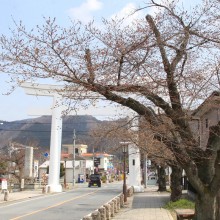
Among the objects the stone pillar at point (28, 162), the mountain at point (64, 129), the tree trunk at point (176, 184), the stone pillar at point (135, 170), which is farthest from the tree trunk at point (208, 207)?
the stone pillar at point (28, 162)

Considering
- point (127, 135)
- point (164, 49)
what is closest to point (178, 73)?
point (164, 49)

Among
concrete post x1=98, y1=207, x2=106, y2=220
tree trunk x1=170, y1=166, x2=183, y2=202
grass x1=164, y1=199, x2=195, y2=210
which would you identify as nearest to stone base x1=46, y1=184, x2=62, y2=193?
tree trunk x1=170, y1=166, x2=183, y2=202

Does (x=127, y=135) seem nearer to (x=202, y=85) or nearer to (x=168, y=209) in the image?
(x=202, y=85)

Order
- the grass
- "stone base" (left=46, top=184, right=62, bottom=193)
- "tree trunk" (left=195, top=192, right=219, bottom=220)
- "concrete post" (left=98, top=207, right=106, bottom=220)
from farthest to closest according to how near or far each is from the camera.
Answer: "stone base" (left=46, top=184, right=62, bottom=193) → the grass → "concrete post" (left=98, top=207, right=106, bottom=220) → "tree trunk" (left=195, top=192, right=219, bottom=220)

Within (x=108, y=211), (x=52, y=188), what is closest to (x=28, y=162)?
(x=52, y=188)

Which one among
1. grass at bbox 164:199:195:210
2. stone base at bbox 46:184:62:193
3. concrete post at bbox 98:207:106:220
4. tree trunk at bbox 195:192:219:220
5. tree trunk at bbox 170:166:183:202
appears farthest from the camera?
stone base at bbox 46:184:62:193

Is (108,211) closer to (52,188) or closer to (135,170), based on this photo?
(135,170)

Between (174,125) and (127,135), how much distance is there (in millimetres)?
3932

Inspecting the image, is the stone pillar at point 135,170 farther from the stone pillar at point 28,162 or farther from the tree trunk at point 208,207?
the tree trunk at point 208,207

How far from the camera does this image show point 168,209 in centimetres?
2239

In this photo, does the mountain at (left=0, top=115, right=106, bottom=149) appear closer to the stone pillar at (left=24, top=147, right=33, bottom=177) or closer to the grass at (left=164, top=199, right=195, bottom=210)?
the stone pillar at (left=24, top=147, right=33, bottom=177)

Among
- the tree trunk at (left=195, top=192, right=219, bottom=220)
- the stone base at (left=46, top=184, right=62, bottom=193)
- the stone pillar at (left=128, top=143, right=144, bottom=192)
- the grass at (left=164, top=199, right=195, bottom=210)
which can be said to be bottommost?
the grass at (left=164, top=199, right=195, bottom=210)

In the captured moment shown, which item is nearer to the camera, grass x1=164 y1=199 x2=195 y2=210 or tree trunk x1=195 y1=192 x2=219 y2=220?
tree trunk x1=195 y1=192 x2=219 y2=220

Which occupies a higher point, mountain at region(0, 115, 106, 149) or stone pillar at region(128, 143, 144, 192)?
mountain at region(0, 115, 106, 149)
